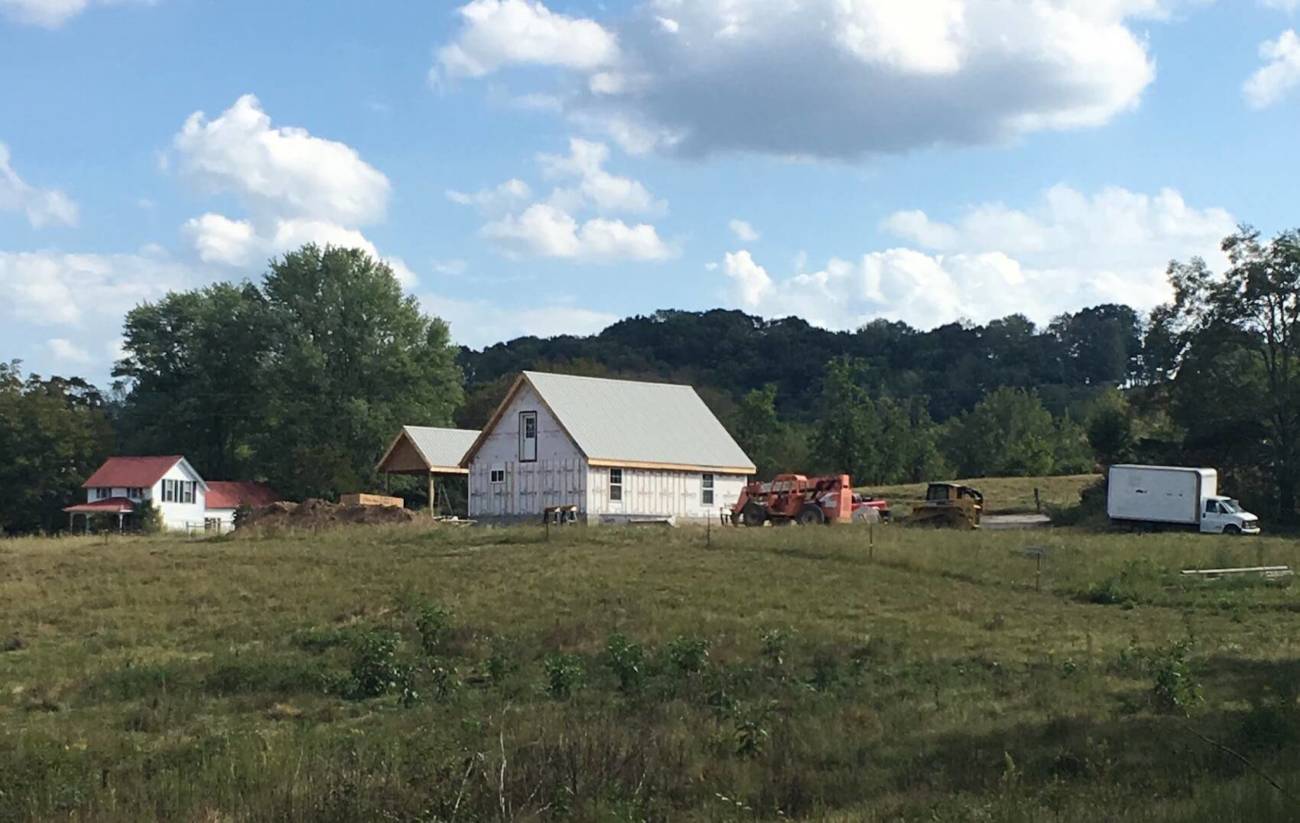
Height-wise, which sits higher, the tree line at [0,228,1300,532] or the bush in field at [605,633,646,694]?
the tree line at [0,228,1300,532]

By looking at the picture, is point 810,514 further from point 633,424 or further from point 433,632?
point 433,632

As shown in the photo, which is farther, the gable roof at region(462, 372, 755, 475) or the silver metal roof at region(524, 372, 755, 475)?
the silver metal roof at region(524, 372, 755, 475)

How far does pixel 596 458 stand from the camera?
2018 inches

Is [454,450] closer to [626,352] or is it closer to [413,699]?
[413,699]

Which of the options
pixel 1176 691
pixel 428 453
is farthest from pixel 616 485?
pixel 1176 691

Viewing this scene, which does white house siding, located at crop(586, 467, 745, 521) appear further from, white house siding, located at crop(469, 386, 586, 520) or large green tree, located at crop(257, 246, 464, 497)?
large green tree, located at crop(257, 246, 464, 497)

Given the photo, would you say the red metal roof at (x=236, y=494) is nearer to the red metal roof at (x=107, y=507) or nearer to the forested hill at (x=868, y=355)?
the red metal roof at (x=107, y=507)

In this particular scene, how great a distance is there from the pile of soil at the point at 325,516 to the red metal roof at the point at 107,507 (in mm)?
26378

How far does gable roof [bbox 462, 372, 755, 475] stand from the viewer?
173 feet

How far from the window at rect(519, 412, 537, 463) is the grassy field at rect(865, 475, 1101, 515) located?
54.4 ft

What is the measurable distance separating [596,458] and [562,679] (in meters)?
32.9

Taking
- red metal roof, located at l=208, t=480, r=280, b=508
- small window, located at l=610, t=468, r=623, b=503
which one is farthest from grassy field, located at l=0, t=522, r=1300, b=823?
red metal roof, located at l=208, t=480, r=280, b=508

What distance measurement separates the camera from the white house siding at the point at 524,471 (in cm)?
5184

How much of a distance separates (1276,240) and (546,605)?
152ft
